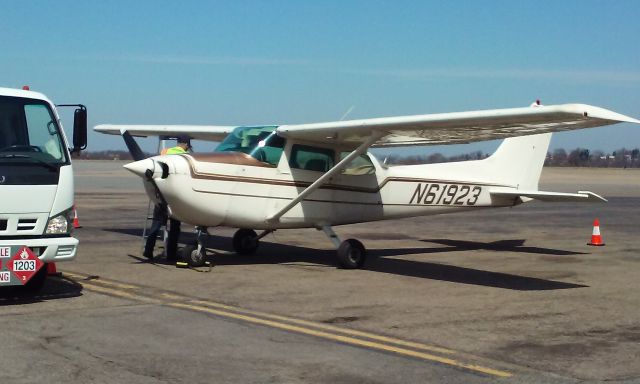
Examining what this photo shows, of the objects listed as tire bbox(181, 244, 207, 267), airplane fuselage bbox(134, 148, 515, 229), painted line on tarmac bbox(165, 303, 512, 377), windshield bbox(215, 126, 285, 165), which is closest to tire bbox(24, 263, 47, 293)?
painted line on tarmac bbox(165, 303, 512, 377)

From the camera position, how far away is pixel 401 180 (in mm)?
13688

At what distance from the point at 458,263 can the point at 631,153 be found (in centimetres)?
15549

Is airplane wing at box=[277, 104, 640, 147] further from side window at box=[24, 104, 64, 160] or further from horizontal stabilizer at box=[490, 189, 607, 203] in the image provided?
side window at box=[24, 104, 64, 160]

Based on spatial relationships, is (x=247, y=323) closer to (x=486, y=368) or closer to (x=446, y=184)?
(x=486, y=368)

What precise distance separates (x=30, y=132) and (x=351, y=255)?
5203 mm

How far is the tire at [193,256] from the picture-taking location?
38.0ft

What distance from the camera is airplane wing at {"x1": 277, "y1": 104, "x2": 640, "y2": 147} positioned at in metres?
8.91

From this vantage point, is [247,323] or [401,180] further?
[401,180]

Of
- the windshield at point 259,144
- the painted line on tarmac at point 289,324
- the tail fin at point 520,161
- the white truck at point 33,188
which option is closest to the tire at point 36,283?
the white truck at point 33,188

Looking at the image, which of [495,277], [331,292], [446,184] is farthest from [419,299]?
[446,184]

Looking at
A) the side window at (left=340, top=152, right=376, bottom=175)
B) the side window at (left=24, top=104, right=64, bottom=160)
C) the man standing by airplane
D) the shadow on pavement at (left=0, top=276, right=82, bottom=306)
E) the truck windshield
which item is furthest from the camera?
the side window at (left=340, top=152, right=376, bottom=175)

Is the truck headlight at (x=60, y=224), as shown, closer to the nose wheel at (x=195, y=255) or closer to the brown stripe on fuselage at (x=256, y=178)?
the brown stripe on fuselage at (x=256, y=178)

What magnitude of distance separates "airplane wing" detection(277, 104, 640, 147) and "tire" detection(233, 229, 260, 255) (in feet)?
7.25

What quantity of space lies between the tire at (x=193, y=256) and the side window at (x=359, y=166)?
286 cm
